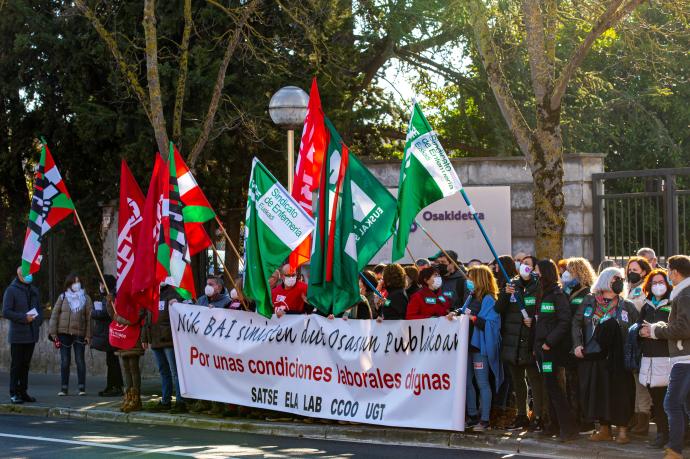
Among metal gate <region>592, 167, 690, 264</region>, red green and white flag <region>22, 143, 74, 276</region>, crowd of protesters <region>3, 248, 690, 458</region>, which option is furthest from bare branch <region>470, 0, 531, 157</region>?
red green and white flag <region>22, 143, 74, 276</region>

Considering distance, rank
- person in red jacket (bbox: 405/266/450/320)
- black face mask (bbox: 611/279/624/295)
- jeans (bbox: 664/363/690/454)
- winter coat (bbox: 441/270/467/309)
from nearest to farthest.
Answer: jeans (bbox: 664/363/690/454), black face mask (bbox: 611/279/624/295), person in red jacket (bbox: 405/266/450/320), winter coat (bbox: 441/270/467/309)

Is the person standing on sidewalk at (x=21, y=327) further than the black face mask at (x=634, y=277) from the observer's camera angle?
Yes

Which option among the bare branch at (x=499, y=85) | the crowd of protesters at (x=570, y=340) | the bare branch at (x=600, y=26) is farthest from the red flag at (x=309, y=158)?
the bare branch at (x=600, y=26)

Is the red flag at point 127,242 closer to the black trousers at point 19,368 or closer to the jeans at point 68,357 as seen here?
the black trousers at point 19,368

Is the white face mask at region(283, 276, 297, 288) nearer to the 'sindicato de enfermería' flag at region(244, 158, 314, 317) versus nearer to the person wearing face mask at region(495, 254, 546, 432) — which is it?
the 'sindicato de enfermería' flag at region(244, 158, 314, 317)

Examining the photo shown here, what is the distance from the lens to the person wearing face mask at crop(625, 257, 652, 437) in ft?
38.4

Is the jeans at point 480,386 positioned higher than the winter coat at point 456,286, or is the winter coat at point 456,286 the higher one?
the winter coat at point 456,286

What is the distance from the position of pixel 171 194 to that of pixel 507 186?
243 inches

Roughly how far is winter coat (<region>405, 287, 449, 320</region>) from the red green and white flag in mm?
5333

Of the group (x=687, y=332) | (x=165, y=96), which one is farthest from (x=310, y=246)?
(x=165, y=96)

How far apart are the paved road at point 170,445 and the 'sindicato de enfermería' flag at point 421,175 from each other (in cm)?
213

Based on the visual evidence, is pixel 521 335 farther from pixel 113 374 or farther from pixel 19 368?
pixel 19 368

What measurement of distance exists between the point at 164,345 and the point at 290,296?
202cm

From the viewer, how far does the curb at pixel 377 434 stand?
1110 cm
